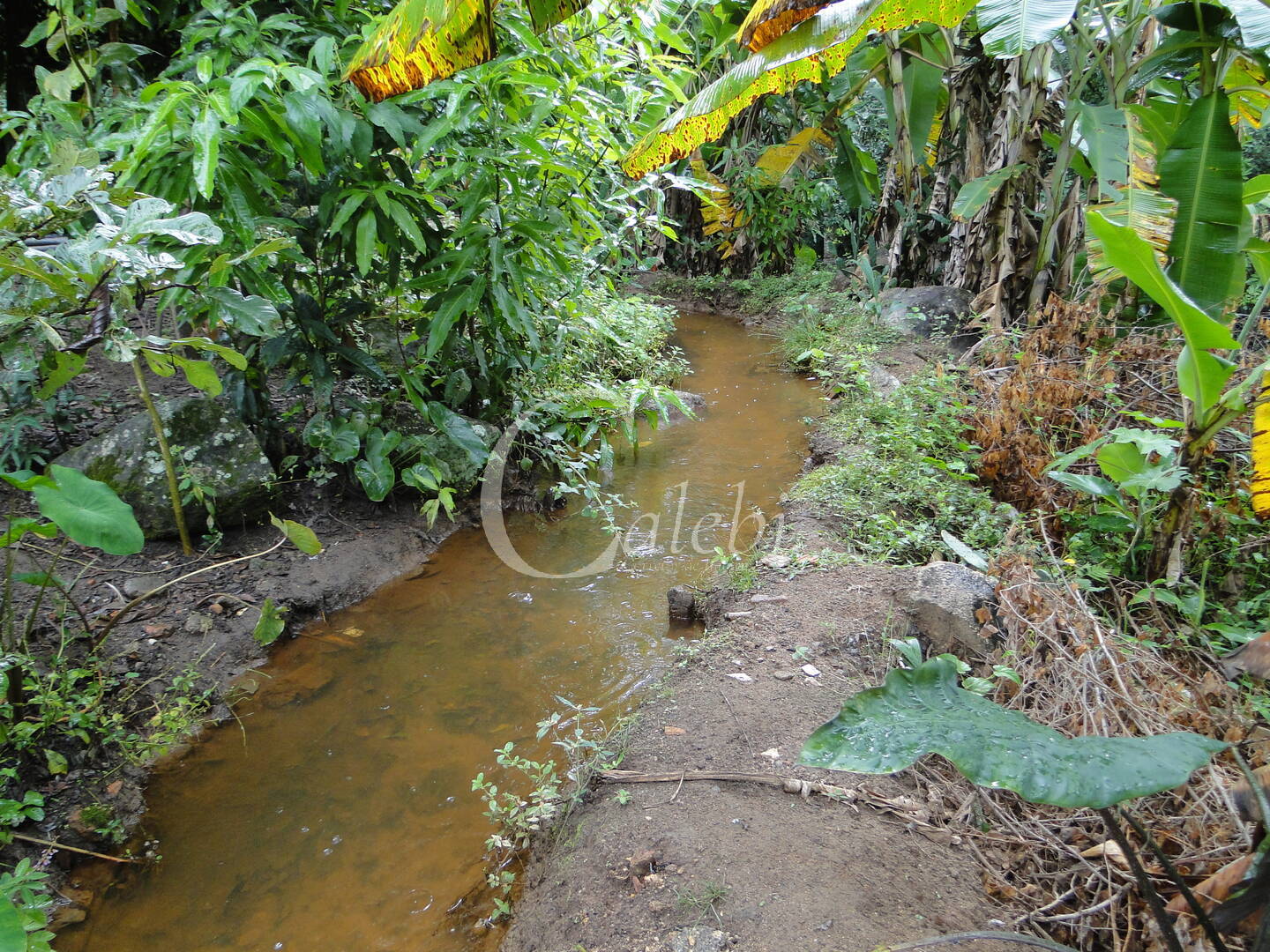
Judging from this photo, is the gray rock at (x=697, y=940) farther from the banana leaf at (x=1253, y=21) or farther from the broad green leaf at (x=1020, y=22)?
the banana leaf at (x=1253, y=21)

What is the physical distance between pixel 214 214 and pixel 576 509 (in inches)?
97.6

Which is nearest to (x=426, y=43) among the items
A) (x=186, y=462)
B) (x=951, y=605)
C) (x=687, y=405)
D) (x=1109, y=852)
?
(x=186, y=462)

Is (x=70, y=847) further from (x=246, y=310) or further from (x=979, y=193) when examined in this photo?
(x=979, y=193)

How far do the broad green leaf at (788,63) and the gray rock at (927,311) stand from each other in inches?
149

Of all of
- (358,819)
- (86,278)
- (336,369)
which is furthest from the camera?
(336,369)

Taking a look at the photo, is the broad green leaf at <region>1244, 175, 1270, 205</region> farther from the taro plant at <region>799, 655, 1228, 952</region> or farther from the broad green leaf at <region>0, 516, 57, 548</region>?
the broad green leaf at <region>0, 516, 57, 548</region>

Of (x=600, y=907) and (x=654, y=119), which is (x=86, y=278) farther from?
(x=654, y=119)

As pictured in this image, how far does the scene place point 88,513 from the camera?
6.31ft

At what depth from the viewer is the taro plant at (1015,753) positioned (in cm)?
120

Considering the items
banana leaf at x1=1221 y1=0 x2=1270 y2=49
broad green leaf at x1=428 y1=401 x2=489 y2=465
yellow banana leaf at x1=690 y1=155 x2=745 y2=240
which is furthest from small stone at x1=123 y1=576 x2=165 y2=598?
yellow banana leaf at x1=690 y1=155 x2=745 y2=240

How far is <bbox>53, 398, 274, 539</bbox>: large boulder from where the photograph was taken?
327 centimetres

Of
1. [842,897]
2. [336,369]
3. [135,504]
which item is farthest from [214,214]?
[842,897]

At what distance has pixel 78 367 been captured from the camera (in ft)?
7.10

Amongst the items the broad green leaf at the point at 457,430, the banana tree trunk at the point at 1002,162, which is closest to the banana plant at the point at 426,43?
the broad green leaf at the point at 457,430
